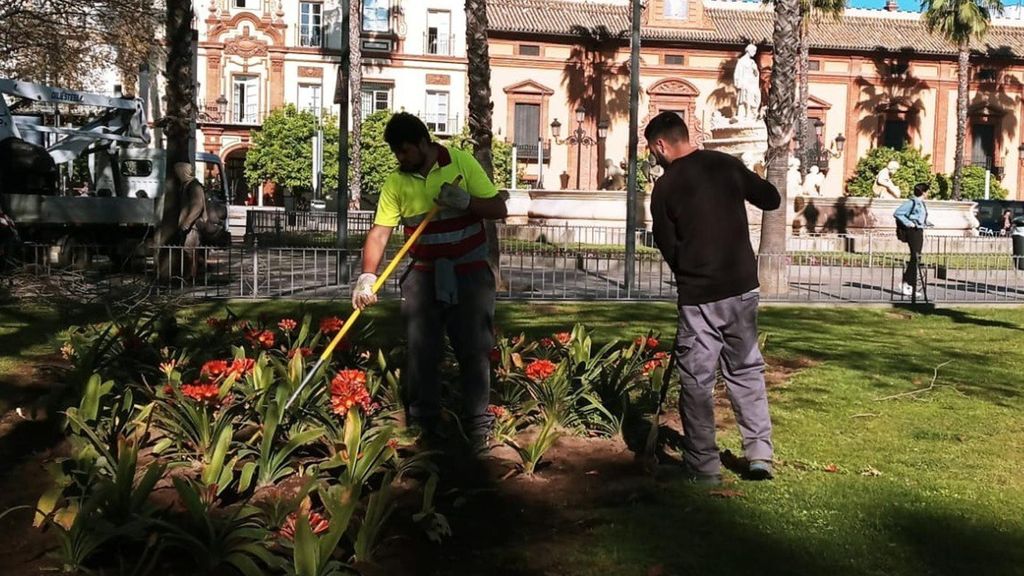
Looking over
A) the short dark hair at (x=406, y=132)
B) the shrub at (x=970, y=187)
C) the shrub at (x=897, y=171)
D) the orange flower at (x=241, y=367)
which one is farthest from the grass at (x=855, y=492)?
the shrub at (x=970, y=187)

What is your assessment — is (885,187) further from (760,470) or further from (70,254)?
(760,470)

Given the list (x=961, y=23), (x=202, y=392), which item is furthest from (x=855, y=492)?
(x=961, y=23)

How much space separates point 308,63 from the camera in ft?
156

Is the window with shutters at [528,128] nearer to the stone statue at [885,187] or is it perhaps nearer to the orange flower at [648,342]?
the stone statue at [885,187]

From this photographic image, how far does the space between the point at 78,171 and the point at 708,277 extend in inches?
737

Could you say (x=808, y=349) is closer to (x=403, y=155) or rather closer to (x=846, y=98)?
(x=403, y=155)

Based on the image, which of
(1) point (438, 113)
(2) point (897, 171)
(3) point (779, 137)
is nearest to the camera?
(3) point (779, 137)

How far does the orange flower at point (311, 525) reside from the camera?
11.1 feet

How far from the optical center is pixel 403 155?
4781 millimetres

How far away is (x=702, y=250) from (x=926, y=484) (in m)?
1.45

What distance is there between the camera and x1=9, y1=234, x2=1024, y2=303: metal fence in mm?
11891

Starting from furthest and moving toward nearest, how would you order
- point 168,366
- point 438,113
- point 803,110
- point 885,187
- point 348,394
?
point 438,113, point 803,110, point 885,187, point 168,366, point 348,394

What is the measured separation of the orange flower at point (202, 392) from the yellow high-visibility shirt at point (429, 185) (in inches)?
44.2

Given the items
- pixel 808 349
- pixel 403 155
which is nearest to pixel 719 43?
pixel 808 349
